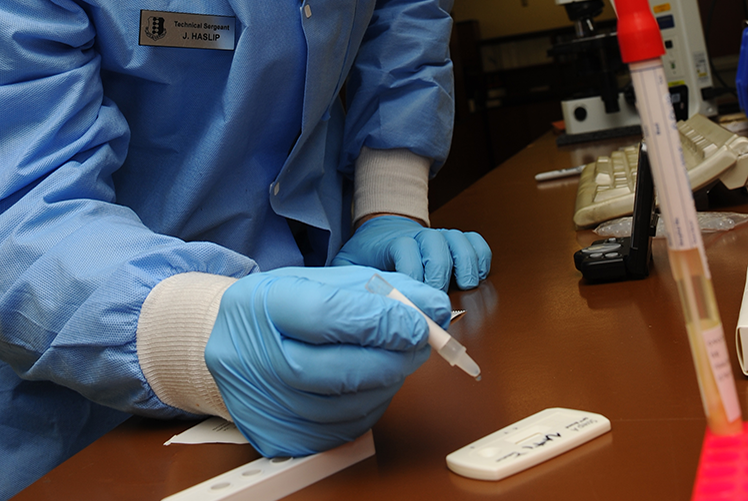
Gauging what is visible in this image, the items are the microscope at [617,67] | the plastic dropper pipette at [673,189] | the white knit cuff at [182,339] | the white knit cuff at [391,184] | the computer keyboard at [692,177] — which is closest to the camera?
the plastic dropper pipette at [673,189]

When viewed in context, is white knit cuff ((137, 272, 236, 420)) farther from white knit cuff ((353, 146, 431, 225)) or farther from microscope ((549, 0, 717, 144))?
microscope ((549, 0, 717, 144))

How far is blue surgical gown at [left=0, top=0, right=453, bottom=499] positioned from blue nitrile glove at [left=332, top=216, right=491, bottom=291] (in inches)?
5.0

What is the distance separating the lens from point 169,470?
0.58m

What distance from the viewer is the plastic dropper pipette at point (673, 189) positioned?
360mm

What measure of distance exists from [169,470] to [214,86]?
61 centimetres

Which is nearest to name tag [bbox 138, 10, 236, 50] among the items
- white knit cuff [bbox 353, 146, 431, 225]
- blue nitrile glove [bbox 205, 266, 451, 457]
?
white knit cuff [bbox 353, 146, 431, 225]

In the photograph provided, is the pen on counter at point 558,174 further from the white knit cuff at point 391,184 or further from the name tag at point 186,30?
the name tag at point 186,30

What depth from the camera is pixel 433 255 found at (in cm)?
98

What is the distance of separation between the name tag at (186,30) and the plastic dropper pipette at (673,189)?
719mm

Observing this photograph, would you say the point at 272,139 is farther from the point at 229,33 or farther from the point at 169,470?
the point at 169,470

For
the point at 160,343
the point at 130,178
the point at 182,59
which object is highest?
the point at 182,59

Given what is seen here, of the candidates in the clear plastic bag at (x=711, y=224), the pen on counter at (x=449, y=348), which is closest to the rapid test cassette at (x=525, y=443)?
the pen on counter at (x=449, y=348)

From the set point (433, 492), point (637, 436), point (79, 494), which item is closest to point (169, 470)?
point (79, 494)

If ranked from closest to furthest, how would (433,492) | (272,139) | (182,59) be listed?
(433,492) → (182,59) → (272,139)
